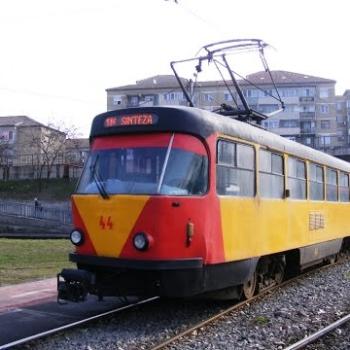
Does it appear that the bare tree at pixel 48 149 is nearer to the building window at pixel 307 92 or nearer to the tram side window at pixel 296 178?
the building window at pixel 307 92

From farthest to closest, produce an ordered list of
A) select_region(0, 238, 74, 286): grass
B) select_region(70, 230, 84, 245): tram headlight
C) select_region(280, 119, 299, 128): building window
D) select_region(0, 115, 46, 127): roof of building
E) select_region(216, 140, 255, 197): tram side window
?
select_region(0, 115, 46, 127): roof of building < select_region(280, 119, 299, 128): building window < select_region(0, 238, 74, 286): grass < select_region(216, 140, 255, 197): tram side window < select_region(70, 230, 84, 245): tram headlight

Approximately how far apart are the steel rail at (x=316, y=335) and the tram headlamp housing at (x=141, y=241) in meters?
2.11

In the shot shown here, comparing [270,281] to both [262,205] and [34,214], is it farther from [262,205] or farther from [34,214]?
[34,214]

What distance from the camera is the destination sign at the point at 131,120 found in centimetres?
850

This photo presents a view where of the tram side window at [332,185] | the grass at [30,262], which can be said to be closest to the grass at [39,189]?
the grass at [30,262]

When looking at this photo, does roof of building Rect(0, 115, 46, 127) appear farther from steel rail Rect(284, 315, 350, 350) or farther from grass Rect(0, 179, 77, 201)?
steel rail Rect(284, 315, 350, 350)

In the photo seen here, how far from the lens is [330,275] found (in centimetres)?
1357

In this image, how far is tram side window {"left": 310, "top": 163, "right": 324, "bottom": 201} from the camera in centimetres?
1317

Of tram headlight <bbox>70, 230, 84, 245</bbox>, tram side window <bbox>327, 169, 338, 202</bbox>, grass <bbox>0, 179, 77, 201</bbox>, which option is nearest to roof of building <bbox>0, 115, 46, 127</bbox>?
grass <bbox>0, 179, 77, 201</bbox>

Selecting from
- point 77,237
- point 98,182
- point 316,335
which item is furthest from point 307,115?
point 316,335

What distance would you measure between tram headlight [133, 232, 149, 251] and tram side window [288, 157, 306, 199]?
4404 millimetres

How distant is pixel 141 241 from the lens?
7.96 m

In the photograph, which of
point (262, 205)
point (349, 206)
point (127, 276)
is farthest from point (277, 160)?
point (349, 206)

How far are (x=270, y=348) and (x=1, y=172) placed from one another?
202 feet
